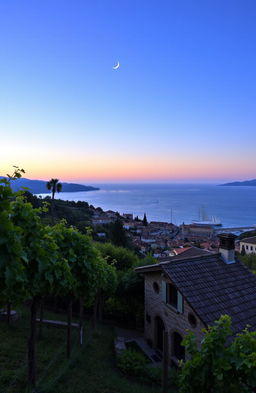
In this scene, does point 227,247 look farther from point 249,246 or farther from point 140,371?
point 249,246

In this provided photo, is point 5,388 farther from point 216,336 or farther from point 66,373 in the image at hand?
point 216,336

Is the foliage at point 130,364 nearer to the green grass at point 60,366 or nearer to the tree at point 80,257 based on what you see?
the green grass at point 60,366

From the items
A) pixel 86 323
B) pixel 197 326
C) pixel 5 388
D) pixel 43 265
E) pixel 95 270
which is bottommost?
pixel 86 323

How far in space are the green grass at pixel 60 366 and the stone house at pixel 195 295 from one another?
2607mm

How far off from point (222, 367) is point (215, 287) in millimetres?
6763

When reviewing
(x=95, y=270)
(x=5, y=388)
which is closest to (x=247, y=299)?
(x=95, y=270)

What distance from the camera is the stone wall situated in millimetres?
8914

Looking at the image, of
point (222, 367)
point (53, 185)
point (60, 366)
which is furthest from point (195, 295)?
point (53, 185)

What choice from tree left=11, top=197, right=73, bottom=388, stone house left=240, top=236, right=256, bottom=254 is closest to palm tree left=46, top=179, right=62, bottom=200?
tree left=11, top=197, right=73, bottom=388

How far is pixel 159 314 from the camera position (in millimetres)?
10492

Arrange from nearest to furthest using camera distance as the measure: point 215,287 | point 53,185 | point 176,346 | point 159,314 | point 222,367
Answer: point 222,367
point 215,287
point 176,346
point 159,314
point 53,185

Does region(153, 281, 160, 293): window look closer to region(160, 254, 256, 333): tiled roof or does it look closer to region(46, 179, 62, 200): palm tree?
region(160, 254, 256, 333): tiled roof

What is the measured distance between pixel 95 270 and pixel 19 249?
137 inches

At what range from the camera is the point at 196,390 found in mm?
3400
